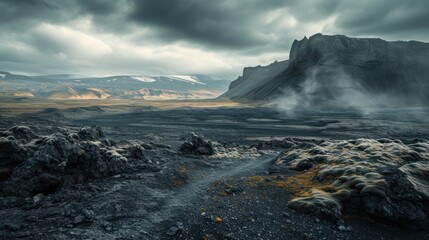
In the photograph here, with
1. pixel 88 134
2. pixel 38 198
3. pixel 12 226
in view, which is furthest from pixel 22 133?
pixel 12 226

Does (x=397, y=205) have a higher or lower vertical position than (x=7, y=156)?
lower

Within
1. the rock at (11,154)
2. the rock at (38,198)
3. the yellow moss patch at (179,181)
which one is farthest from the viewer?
the yellow moss patch at (179,181)

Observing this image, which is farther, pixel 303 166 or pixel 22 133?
pixel 22 133

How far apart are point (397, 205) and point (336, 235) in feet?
16.3

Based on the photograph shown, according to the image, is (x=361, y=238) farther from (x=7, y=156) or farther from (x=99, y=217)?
(x=7, y=156)

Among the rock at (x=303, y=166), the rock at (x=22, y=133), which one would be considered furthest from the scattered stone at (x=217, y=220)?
the rock at (x=22, y=133)

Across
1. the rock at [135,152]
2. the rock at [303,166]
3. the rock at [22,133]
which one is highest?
the rock at [22,133]

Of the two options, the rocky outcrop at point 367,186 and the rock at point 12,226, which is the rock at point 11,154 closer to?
the rock at point 12,226

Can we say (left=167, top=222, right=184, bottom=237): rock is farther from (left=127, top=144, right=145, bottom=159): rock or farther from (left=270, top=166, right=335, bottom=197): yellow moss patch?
(left=127, top=144, right=145, bottom=159): rock

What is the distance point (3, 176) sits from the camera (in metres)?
18.2

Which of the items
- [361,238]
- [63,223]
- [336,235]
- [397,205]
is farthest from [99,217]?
[397,205]

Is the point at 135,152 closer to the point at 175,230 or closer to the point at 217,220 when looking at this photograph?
the point at 217,220

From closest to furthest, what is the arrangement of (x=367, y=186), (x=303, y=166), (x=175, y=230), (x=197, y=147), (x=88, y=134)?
(x=175, y=230) → (x=367, y=186) → (x=303, y=166) → (x=197, y=147) → (x=88, y=134)

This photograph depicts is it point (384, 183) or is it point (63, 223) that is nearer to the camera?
point (63, 223)
